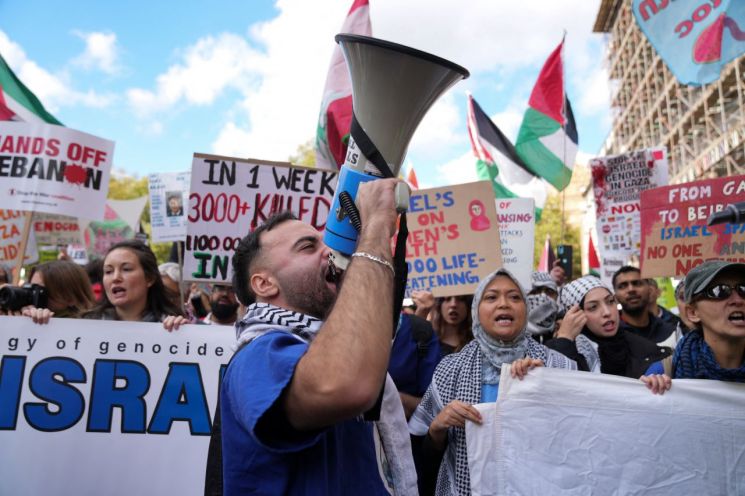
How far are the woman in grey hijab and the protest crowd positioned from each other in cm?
1

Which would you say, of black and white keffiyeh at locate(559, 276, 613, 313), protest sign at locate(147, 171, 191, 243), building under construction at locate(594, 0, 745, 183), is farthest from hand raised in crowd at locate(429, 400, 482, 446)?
building under construction at locate(594, 0, 745, 183)

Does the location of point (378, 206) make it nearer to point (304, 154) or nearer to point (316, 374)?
point (316, 374)

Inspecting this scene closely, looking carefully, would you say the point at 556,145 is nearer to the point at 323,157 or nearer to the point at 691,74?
the point at 691,74

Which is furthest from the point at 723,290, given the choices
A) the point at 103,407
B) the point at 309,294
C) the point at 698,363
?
the point at 103,407

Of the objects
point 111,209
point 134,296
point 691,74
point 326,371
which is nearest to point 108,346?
point 134,296

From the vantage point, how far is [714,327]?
2.41 m

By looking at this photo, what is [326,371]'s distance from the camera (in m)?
1.11

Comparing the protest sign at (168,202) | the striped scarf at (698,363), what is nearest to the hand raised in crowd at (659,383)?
the striped scarf at (698,363)

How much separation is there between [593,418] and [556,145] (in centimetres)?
627

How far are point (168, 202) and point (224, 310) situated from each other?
6.06m

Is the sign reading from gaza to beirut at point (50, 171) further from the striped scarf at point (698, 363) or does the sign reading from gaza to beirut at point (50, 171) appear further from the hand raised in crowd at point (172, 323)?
the striped scarf at point (698, 363)

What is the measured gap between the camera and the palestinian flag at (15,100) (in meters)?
5.90

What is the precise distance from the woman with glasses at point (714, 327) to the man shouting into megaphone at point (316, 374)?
Answer: 58.2 inches

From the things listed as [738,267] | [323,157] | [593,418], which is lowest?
[593,418]
